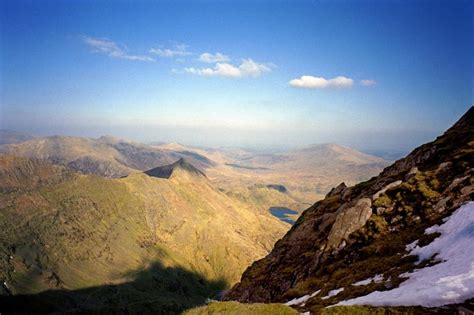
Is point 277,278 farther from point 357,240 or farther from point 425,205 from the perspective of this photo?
point 425,205

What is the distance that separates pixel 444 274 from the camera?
31391mm

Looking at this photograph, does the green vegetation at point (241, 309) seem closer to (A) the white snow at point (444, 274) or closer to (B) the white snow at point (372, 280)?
(A) the white snow at point (444, 274)

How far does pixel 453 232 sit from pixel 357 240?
19395 mm

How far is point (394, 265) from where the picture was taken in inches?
1658

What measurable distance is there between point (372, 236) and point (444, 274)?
25.1 metres

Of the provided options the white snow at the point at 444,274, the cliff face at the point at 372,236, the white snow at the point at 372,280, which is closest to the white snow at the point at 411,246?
the white snow at the point at 444,274

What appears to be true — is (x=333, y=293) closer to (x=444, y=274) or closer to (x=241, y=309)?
(x=241, y=309)

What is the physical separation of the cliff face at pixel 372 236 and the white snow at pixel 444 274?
1.97 meters

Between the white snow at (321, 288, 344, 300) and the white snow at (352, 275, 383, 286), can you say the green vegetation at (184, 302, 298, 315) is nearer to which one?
the white snow at (321, 288, 344, 300)

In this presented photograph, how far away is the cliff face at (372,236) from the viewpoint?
1773 inches

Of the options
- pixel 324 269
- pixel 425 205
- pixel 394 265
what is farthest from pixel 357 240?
pixel 394 265

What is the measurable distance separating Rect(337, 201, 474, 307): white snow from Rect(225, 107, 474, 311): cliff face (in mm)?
1965

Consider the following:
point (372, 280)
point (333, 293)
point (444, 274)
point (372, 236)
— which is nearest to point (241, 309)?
point (333, 293)

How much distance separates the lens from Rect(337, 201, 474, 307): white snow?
90.2 feet
